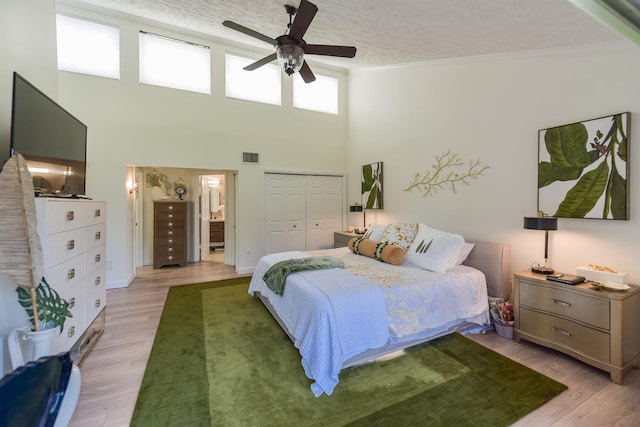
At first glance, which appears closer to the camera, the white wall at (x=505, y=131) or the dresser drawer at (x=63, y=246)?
the dresser drawer at (x=63, y=246)

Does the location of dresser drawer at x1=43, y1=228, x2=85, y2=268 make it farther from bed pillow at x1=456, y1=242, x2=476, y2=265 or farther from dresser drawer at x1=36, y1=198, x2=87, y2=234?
bed pillow at x1=456, y1=242, x2=476, y2=265

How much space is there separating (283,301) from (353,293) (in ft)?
2.55

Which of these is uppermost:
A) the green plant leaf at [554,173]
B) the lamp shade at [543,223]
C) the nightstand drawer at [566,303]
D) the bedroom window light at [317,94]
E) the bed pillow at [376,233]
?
the bedroom window light at [317,94]

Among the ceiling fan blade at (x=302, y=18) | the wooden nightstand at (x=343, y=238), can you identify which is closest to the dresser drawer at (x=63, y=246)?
the ceiling fan blade at (x=302, y=18)

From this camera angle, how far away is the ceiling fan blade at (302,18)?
216cm

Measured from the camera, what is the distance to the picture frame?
4918mm

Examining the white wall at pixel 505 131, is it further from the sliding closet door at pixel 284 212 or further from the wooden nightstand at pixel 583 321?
the sliding closet door at pixel 284 212

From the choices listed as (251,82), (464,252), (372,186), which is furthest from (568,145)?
(251,82)

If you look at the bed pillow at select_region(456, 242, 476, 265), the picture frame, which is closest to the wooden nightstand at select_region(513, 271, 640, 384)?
the bed pillow at select_region(456, 242, 476, 265)

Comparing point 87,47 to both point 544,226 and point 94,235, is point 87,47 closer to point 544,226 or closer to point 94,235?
point 94,235

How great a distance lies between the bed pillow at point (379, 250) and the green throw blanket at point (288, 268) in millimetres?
581

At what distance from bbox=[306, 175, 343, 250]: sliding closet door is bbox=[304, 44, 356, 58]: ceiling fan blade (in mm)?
3001

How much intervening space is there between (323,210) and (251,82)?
2900mm

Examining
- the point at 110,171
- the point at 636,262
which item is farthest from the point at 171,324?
the point at 636,262
